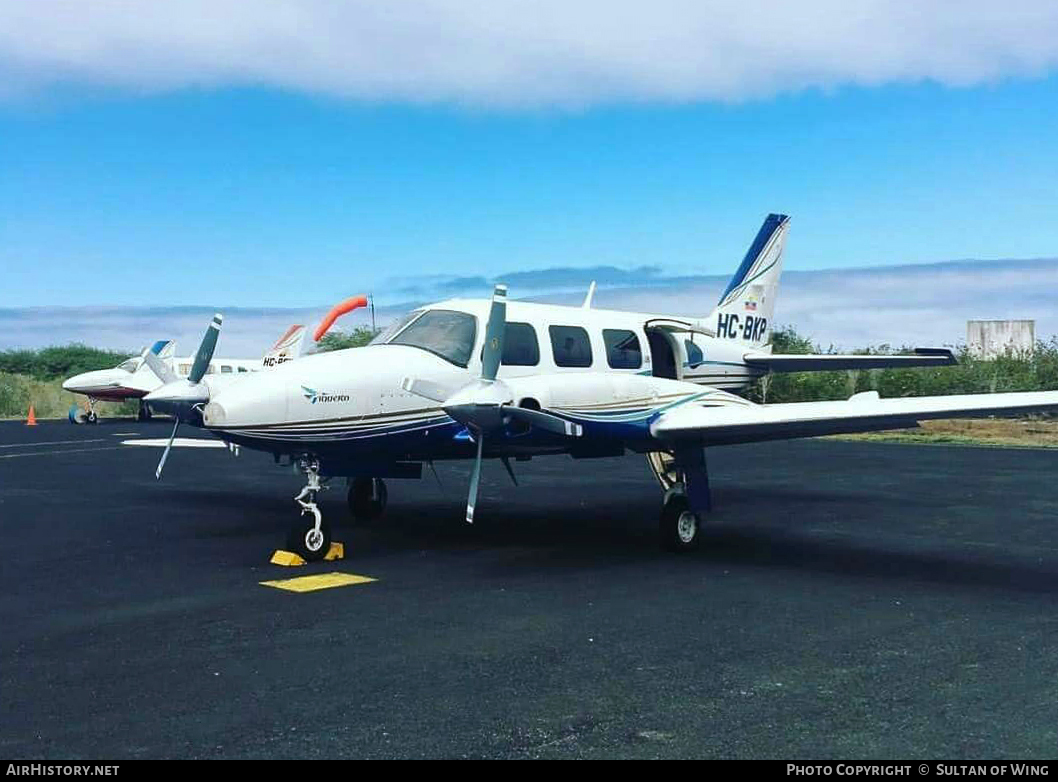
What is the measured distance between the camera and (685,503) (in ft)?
38.3

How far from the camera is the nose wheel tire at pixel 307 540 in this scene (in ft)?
34.5

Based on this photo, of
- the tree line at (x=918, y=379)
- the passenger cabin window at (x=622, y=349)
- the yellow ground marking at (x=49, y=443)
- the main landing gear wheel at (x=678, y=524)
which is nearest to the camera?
the main landing gear wheel at (x=678, y=524)

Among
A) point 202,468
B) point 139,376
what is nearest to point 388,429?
point 202,468

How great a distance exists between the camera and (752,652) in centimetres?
710

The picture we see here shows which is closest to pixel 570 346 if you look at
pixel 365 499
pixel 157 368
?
pixel 365 499

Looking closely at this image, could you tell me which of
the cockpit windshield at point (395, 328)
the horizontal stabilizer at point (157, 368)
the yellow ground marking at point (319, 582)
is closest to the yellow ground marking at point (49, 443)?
the horizontal stabilizer at point (157, 368)

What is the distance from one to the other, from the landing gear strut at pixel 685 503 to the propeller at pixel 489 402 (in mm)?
1699

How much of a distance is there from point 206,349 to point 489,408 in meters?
4.47

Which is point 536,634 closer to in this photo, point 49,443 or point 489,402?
point 489,402

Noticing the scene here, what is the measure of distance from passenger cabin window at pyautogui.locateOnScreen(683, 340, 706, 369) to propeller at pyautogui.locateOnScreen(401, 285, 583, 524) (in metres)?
4.46

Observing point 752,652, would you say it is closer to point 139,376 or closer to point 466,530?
point 466,530

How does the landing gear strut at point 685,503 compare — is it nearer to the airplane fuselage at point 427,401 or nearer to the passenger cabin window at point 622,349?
the airplane fuselage at point 427,401

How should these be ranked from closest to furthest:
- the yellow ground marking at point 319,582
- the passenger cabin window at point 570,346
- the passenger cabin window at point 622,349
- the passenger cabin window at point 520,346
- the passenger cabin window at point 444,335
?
the yellow ground marking at point 319,582 < the passenger cabin window at point 444,335 < the passenger cabin window at point 520,346 < the passenger cabin window at point 570,346 < the passenger cabin window at point 622,349

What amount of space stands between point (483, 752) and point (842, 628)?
383cm
